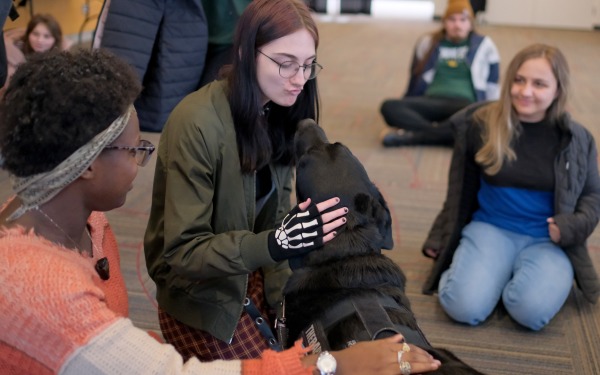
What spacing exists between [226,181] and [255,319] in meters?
0.42

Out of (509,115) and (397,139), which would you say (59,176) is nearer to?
(509,115)

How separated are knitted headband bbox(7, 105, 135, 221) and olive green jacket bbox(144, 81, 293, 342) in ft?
1.53

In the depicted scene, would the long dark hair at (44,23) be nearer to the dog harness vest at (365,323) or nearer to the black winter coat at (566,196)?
the black winter coat at (566,196)

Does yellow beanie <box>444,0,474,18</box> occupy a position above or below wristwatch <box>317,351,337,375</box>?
above

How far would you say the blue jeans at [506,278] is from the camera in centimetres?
266

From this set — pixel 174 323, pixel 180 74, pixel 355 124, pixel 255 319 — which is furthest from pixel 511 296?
pixel 355 124

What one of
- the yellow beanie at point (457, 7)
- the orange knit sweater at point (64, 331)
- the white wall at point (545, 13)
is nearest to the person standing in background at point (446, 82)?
the yellow beanie at point (457, 7)

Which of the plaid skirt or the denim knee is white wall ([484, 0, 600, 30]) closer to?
the denim knee

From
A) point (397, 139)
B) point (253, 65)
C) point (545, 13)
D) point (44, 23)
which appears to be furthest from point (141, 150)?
point (545, 13)

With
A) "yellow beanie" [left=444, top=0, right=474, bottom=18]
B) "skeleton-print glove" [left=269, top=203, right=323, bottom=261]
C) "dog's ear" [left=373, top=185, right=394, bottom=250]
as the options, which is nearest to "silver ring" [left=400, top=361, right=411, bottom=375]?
"skeleton-print glove" [left=269, top=203, right=323, bottom=261]

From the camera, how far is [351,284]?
1621 mm

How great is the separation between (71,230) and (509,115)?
1937 millimetres

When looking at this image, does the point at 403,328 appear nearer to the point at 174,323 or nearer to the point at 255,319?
the point at 255,319

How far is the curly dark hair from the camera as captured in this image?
1198 mm
